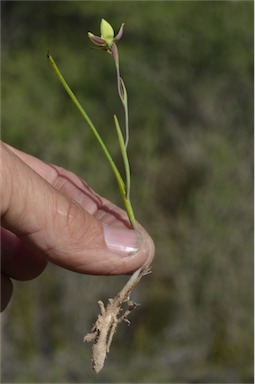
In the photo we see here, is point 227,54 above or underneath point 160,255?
above

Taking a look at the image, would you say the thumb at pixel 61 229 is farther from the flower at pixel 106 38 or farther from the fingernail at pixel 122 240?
the flower at pixel 106 38

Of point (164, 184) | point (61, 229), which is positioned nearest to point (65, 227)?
point (61, 229)

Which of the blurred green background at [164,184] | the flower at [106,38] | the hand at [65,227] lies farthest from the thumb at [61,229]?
the blurred green background at [164,184]

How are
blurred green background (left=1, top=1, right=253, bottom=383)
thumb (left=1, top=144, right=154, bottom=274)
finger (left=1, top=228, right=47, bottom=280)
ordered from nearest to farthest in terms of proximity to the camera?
thumb (left=1, top=144, right=154, bottom=274)
finger (left=1, top=228, right=47, bottom=280)
blurred green background (left=1, top=1, right=253, bottom=383)

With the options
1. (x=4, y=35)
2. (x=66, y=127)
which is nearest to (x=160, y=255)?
(x=66, y=127)

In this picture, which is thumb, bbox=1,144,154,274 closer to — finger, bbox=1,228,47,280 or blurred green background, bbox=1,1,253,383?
finger, bbox=1,228,47,280

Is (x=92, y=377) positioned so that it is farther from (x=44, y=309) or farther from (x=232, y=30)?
(x=232, y=30)

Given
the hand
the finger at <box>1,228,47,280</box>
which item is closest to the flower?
the hand
